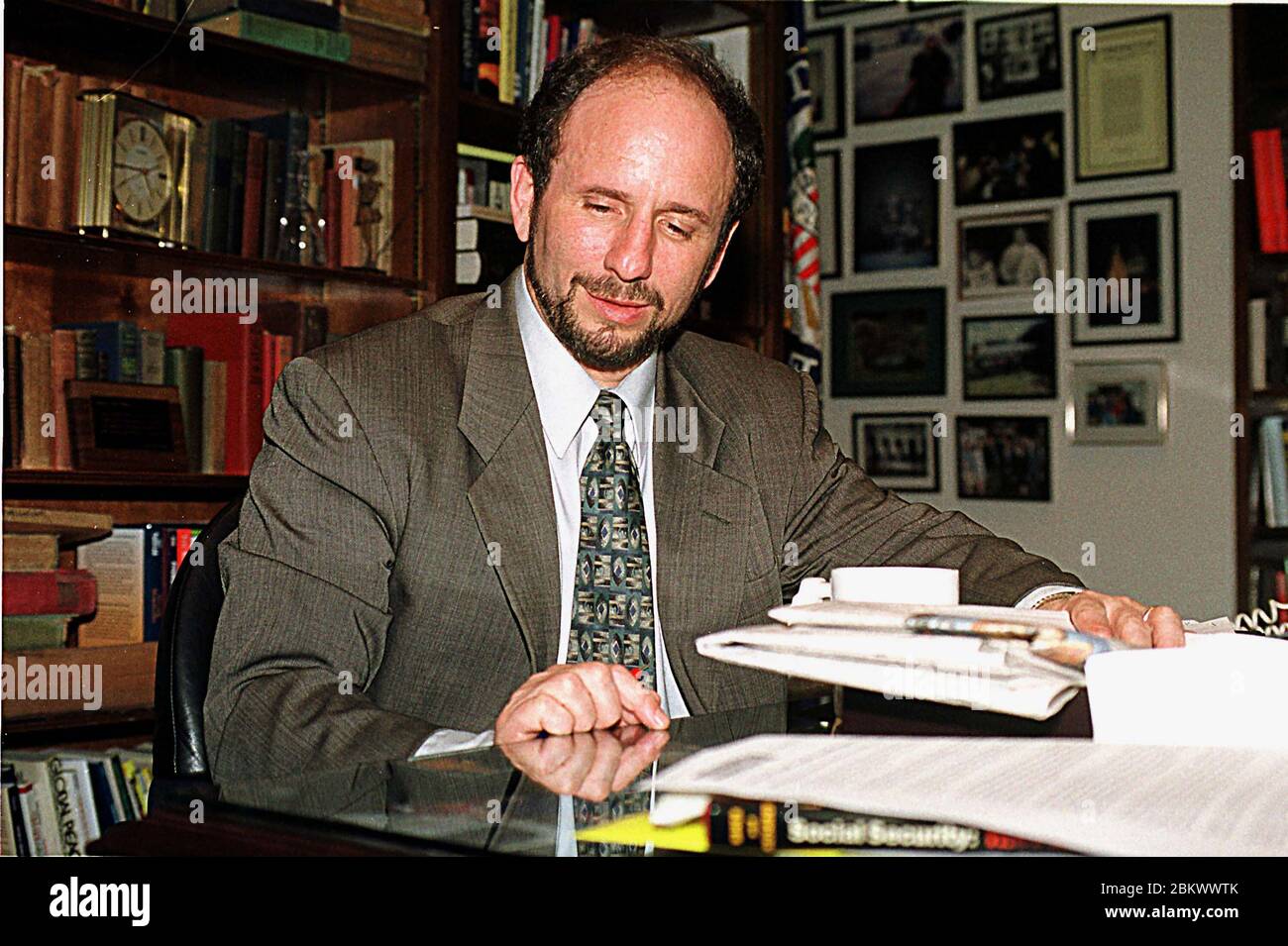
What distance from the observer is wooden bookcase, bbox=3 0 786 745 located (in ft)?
7.55

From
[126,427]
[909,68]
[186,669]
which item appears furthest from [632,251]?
[909,68]

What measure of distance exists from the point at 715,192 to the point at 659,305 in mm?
153

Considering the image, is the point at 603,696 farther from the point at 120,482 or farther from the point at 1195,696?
the point at 120,482

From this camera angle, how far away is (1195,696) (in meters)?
0.89

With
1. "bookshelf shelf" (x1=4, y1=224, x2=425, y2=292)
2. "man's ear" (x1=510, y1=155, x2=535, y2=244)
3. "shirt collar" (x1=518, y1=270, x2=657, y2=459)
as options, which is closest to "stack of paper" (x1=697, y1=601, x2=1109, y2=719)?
"shirt collar" (x1=518, y1=270, x2=657, y2=459)

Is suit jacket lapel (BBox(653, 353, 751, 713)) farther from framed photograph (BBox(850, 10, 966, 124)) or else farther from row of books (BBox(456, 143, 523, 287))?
framed photograph (BBox(850, 10, 966, 124))

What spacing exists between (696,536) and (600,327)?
0.27 metres

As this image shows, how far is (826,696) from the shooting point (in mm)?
1166

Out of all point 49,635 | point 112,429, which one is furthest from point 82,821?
point 112,429

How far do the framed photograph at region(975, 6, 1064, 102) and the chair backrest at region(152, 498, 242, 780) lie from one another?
138 inches

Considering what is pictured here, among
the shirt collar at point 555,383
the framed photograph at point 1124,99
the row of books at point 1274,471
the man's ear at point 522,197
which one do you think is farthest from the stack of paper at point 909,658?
the framed photograph at point 1124,99

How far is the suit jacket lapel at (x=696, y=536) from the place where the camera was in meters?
1.57

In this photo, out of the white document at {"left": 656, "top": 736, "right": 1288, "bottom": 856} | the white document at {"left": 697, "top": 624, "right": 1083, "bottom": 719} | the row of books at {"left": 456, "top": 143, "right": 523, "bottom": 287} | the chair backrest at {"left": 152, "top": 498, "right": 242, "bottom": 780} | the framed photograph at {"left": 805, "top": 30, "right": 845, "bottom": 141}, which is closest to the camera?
the white document at {"left": 656, "top": 736, "right": 1288, "bottom": 856}
